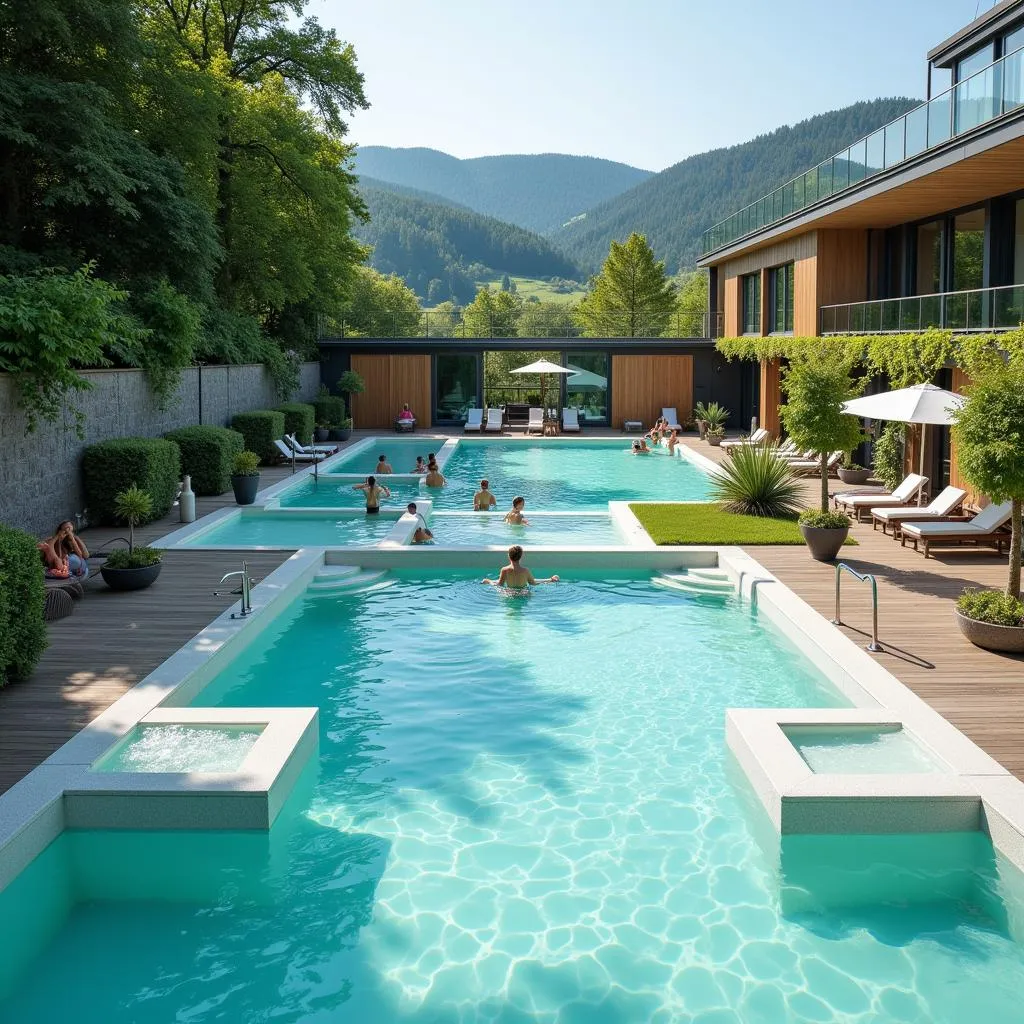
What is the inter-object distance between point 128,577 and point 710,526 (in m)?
8.40

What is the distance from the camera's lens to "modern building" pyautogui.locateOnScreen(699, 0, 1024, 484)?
1566cm

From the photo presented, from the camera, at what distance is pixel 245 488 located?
60.5ft

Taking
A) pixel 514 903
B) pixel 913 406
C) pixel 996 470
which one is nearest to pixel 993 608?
pixel 996 470

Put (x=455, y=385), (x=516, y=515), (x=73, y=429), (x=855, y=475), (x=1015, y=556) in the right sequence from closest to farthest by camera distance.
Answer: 1. (x=1015, y=556)
2. (x=73, y=429)
3. (x=516, y=515)
4. (x=855, y=475)
5. (x=455, y=385)

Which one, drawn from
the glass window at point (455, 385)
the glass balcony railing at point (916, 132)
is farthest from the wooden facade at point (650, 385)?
the glass balcony railing at point (916, 132)

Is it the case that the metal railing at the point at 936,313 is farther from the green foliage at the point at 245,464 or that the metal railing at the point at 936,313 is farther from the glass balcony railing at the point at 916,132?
the green foliage at the point at 245,464

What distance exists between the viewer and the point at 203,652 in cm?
914

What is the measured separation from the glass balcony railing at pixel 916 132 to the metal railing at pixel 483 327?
9320 mm

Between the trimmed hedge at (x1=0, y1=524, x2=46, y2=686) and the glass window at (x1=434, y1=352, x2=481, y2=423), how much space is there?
2988 cm

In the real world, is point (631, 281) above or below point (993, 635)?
above

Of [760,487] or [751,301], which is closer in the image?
[760,487]

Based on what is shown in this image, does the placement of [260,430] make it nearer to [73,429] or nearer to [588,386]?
[73,429]

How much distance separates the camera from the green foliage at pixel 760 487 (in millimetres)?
16984

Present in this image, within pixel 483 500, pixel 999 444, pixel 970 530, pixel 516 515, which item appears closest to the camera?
pixel 999 444
